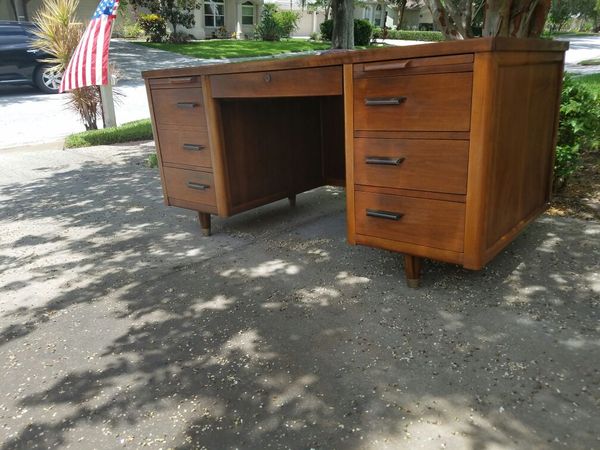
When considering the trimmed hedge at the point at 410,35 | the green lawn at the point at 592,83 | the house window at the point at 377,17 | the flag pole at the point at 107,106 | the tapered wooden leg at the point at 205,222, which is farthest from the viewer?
the house window at the point at 377,17

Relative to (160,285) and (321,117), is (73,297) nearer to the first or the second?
(160,285)

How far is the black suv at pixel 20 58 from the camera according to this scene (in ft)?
39.2

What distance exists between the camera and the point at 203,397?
1.89 metres

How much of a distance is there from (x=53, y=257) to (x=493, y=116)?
2.94 metres

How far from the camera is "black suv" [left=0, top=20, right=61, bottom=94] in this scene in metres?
11.9

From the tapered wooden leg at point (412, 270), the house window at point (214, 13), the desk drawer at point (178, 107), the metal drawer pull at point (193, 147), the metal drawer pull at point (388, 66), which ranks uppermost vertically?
the house window at point (214, 13)

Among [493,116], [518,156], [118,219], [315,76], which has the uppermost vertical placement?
[315,76]

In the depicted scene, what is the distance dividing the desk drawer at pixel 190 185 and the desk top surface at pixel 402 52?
73 cm

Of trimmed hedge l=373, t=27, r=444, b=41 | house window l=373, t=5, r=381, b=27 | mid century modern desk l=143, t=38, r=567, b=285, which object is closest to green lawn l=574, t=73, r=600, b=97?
mid century modern desk l=143, t=38, r=567, b=285

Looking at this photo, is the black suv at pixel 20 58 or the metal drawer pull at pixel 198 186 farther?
the black suv at pixel 20 58

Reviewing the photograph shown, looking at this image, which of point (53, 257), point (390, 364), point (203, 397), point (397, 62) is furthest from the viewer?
point (53, 257)

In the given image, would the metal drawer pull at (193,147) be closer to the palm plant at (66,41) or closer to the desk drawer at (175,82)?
the desk drawer at (175,82)

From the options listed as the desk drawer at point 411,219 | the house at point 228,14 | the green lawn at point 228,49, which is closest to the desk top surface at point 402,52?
the desk drawer at point 411,219

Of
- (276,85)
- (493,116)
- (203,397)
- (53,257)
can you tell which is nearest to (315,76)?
(276,85)
